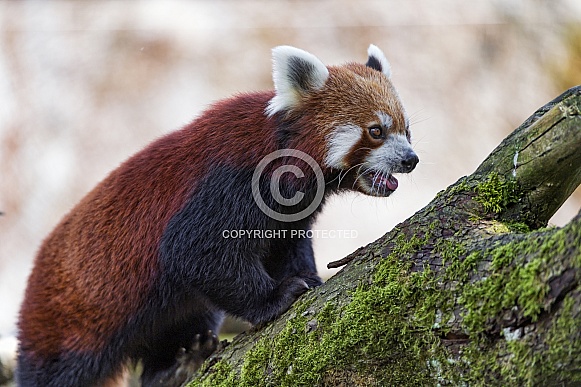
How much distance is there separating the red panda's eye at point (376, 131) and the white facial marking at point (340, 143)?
0.05 m

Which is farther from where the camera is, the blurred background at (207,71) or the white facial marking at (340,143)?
the blurred background at (207,71)

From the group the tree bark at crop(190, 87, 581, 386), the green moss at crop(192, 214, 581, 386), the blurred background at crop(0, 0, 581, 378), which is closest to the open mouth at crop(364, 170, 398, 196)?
the tree bark at crop(190, 87, 581, 386)

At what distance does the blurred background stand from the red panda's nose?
15.5 ft

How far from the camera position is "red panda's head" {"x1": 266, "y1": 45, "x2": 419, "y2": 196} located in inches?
105

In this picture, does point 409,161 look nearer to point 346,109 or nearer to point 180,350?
point 346,109

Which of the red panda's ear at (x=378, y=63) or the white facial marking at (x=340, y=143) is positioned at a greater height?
the red panda's ear at (x=378, y=63)

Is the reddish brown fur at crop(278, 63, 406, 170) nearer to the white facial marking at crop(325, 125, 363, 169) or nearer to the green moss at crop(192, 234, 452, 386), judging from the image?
the white facial marking at crop(325, 125, 363, 169)

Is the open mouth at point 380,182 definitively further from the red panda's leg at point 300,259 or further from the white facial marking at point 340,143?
the red panda's leg at point 300,259

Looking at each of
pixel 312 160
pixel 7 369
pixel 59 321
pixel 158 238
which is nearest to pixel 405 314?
pixel 312 160

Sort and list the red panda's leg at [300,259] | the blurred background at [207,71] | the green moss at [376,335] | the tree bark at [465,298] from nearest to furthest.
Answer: the tree bark at [465,298] → the green moss at [376,335] → the red panda's leg at [300,259] → the blurred background at [207,71]

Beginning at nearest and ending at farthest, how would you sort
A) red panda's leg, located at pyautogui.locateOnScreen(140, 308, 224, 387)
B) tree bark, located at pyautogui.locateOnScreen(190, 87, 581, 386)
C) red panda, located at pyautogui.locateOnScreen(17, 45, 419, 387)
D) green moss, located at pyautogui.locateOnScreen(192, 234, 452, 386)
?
tree bark, located at pyautogui.locateOnScreen(190, 87, 581, 386), green moss, located at pyautogui.locateOnScreen(192, 234, 452, 386), red panda, located at pyautogui.locateOnScreen(17, 45, 419, 387), red panda's leg, located at pyautogui.locateOnScreen(140, 308, 224, 387)

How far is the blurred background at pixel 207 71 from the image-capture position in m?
7.73

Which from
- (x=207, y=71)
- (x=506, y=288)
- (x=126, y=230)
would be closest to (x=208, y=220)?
(x=126, y=230)

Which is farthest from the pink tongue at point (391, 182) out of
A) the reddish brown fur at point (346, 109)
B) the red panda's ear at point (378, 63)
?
the red panda's ear at point (378, 63)
